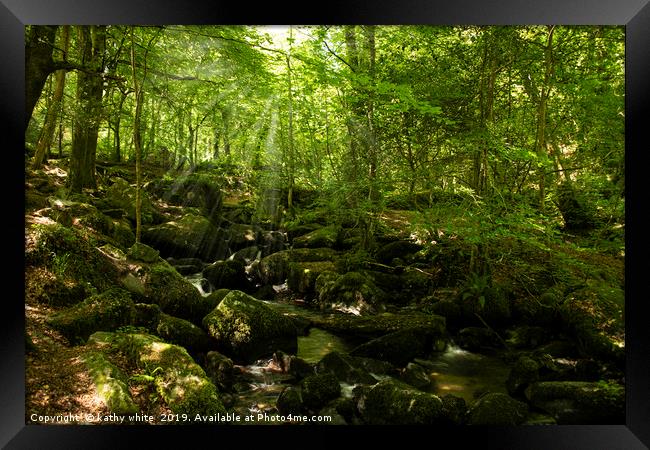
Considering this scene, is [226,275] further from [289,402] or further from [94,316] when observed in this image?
[289,402]

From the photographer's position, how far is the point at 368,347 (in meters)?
4.88

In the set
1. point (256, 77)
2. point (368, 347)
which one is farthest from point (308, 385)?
point (256, 77)

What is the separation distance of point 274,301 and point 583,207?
5183mm

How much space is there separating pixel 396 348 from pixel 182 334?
9.15ft

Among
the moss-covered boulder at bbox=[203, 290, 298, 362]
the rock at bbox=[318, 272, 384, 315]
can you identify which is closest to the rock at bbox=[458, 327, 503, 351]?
the rock at bbox=[318, 272, 384, 315]

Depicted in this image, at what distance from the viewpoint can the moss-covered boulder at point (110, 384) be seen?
2689 mm

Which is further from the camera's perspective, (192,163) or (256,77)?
(192,163)

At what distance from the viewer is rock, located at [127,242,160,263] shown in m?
5.52

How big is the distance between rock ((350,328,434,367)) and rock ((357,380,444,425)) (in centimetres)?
117

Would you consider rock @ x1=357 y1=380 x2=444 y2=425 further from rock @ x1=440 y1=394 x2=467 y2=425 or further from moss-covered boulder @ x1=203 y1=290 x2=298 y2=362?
moss-covered boulder @ x1=203 y1=290 x2=298 y2=362

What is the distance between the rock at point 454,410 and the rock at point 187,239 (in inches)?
249
